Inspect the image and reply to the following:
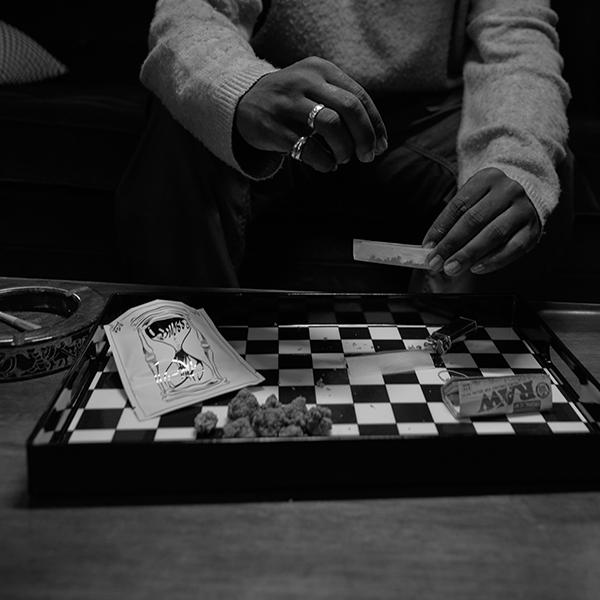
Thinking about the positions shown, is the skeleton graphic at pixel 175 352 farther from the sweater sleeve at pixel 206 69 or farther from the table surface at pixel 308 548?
the sweater sleeve at pixel 206 69

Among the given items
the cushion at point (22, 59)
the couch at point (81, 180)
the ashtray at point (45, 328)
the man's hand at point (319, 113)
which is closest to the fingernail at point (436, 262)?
the man's hand at point (319, 113)

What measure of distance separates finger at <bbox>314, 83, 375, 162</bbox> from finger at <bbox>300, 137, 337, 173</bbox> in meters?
0.05

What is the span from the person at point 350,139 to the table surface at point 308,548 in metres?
0.40

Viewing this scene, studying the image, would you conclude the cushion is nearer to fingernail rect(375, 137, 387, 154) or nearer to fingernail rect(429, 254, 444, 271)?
fingernail rect(375, 137, 387, 154)

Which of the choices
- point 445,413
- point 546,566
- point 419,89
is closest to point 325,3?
point 419,89

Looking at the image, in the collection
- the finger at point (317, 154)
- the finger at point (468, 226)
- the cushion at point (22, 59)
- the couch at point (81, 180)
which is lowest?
the couch at point (81, 180)

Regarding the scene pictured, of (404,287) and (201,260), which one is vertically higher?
(201,260)

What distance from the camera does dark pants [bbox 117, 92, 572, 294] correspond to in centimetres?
127

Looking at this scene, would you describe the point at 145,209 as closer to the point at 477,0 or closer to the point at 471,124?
the point at 471,124

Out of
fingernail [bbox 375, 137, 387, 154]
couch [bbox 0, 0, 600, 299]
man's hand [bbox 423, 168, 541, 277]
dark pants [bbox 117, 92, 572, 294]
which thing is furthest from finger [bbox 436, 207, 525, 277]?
couch [bbox 0, 0, 600, 299]

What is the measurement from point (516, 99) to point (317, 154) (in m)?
0.47

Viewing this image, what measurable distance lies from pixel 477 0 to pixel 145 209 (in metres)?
0.75

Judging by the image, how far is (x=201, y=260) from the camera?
1287 millimetres

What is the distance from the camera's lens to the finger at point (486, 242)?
3.06 feet
